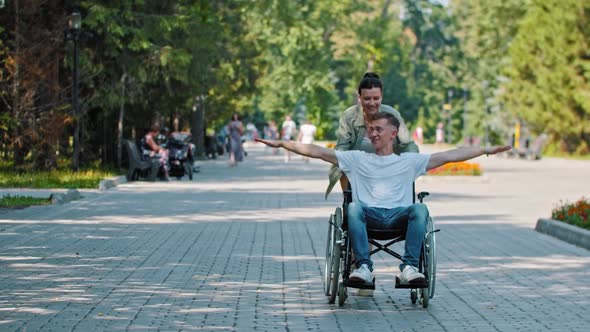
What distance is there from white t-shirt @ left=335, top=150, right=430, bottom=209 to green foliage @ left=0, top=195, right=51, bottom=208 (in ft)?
37.8

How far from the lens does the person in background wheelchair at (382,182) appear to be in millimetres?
10000

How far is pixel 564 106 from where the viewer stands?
61.8 m

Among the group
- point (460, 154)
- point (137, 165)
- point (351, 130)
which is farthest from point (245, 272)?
point (137, 165)

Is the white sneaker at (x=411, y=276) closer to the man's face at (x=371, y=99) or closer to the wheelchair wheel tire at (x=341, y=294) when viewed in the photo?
the wheelchair wheel tire at (x=341, y=294)

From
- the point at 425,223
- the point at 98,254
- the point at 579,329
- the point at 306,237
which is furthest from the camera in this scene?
the point at 306,237

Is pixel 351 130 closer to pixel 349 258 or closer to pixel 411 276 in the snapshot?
pixel 349 258

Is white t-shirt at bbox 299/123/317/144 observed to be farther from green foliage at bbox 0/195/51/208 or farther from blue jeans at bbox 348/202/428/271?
blue jeans at bbox 348/202/428/271

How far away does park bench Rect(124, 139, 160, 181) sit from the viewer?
31828 mm

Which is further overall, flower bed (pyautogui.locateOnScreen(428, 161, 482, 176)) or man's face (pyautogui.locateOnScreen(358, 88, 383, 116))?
flower bed (pyautogui.locateOnScreen(428, 161, 482, 176))

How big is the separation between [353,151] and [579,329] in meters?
2.46

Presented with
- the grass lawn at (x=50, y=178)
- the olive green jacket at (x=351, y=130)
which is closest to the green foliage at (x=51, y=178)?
the grass lawn at (x=50, y=178)

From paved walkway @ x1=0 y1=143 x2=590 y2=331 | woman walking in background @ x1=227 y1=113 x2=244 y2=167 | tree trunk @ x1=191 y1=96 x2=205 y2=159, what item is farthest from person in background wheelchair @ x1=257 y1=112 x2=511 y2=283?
tree trunk @ x1=191 y1=96 x2=205 y2=159

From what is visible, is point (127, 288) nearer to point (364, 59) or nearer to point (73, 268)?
point (73, 268)

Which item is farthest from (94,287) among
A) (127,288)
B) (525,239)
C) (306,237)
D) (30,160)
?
(30,160)
